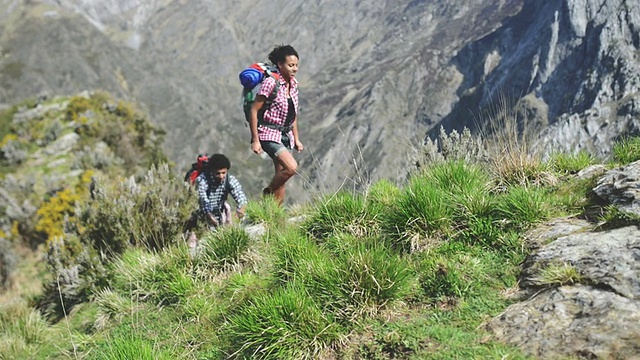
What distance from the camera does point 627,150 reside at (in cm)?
539

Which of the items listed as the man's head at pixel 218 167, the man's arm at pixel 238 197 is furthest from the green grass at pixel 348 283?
the man's head at pixel 218 167

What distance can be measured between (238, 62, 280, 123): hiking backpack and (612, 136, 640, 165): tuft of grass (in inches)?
174

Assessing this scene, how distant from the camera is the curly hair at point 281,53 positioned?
21.3 feet

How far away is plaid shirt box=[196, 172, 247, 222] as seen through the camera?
24.8 ft

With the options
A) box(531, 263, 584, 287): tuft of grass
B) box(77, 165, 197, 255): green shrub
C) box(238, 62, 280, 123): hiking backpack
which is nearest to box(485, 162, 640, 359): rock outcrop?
box(531, 263, 584, 287): tuft of grass

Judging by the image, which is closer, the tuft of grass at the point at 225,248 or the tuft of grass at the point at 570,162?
the tuft of grass at the point at 225,248

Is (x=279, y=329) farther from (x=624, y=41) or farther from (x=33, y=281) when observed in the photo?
(x=624, y=41)

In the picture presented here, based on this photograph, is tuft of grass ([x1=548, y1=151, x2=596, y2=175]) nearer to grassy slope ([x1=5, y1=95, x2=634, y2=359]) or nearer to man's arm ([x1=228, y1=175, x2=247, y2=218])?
grassy slope ([x1=5, y1=95, x2=634, y2=359])

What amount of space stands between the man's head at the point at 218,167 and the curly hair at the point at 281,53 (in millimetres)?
1899

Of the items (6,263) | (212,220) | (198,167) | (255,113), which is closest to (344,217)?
(255,113)

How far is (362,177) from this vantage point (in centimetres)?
539

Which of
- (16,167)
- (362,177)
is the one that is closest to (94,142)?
(16,167)

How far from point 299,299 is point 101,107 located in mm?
21987

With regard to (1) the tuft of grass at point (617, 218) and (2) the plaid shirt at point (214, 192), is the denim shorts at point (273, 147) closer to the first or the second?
(2) the plaid shirt at point (214, 192)
